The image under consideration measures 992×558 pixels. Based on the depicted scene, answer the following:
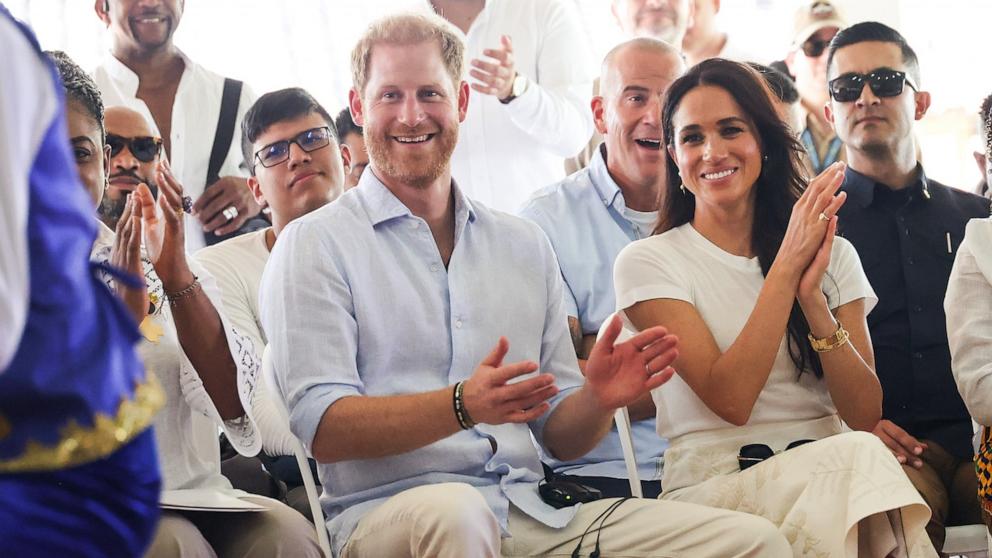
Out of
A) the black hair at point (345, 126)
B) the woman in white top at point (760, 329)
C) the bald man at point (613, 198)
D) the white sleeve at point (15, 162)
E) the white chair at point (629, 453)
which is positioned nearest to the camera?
the white sleeve at point (15, 162)

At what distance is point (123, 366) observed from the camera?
1323 mm

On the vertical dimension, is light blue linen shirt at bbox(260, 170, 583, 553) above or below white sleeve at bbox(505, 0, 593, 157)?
below

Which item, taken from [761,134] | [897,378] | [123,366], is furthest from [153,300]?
[897,378]

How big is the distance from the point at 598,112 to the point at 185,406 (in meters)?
2.12

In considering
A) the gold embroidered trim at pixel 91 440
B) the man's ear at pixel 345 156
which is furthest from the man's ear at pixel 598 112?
the gold embroidered trim at pixel 91 440

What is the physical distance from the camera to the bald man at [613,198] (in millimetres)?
3705

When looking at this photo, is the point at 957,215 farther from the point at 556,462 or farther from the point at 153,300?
the point at 153,300

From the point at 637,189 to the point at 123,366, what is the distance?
9.35 ft

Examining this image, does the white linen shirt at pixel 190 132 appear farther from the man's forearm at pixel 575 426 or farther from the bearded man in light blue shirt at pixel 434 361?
the man's forearm at pixel 575 426

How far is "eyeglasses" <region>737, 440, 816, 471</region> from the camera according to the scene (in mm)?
2818

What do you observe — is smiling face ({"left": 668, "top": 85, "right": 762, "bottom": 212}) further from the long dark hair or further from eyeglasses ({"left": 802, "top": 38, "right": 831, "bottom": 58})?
eyeglasses ({"left": 802, "top": 38, "right": 831, "bottom": 58})

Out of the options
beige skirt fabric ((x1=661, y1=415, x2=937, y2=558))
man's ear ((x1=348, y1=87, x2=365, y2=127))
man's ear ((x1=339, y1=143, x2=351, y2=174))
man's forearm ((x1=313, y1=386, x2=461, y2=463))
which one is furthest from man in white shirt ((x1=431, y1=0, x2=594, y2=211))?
man's forearm ((x1=313, y1=386, x2=461, y2=463))

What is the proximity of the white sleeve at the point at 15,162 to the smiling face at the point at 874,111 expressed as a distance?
3.19 metres

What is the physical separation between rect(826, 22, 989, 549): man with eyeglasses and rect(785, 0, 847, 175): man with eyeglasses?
1.23 ft
